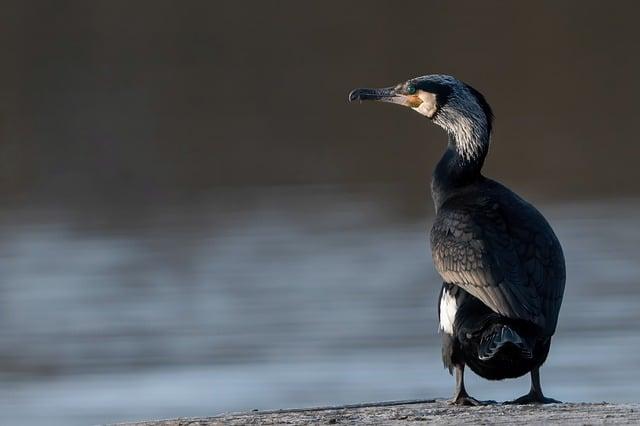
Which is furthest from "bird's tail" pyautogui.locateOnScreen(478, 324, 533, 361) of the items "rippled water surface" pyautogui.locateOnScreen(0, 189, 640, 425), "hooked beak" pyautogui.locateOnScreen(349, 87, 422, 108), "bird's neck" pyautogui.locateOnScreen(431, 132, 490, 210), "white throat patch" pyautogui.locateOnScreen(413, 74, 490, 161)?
"rippled water surface" pyautogui.locateOnScreen(0, 189, 640, 425)

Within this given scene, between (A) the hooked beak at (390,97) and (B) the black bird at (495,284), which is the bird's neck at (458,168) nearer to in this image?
(B) the black bird at (495,284)

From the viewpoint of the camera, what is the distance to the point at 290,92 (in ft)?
80.7

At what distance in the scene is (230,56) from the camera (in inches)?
1033

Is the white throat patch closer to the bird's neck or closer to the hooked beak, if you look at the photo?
the bird's neck

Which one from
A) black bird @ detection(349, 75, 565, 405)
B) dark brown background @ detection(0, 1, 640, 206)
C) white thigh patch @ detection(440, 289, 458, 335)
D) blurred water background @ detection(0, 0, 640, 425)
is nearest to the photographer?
black bird @ detection(349, 75, 565, 405)

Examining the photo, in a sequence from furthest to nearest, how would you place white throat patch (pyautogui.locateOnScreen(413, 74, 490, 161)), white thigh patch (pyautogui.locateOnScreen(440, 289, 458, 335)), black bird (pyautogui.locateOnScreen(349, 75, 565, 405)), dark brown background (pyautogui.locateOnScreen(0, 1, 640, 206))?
dark brown background (pyautogui.locateOnScreen(0, 1, 640, 206)) < white throat patch (pyautogui.locateOnScreen(413, 74, 490, 161)) < white thigh patch (pyautogui.locateOnScreen(440, 289, 458, 335)) < black bird (pyautogui.locateOnScreen(349, 75, 565, 405))

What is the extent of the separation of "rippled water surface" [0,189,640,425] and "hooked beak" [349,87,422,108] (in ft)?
7.34

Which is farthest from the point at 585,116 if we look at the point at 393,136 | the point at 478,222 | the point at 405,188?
the point at 478,222

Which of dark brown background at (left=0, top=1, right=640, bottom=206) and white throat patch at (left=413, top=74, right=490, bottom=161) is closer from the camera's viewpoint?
white throat patch at (left=413, top=74, right=490, bottom=161)

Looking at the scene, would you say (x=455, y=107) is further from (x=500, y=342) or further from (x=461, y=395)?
(x=500, y=342)

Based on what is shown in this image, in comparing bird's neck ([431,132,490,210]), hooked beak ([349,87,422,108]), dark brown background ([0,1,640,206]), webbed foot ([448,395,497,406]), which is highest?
dark brown background ([0,1,640,206])

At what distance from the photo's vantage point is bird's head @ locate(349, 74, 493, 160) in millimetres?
9742

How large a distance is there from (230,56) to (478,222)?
1784 cm

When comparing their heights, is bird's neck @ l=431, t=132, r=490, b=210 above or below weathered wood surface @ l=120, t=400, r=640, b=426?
above
